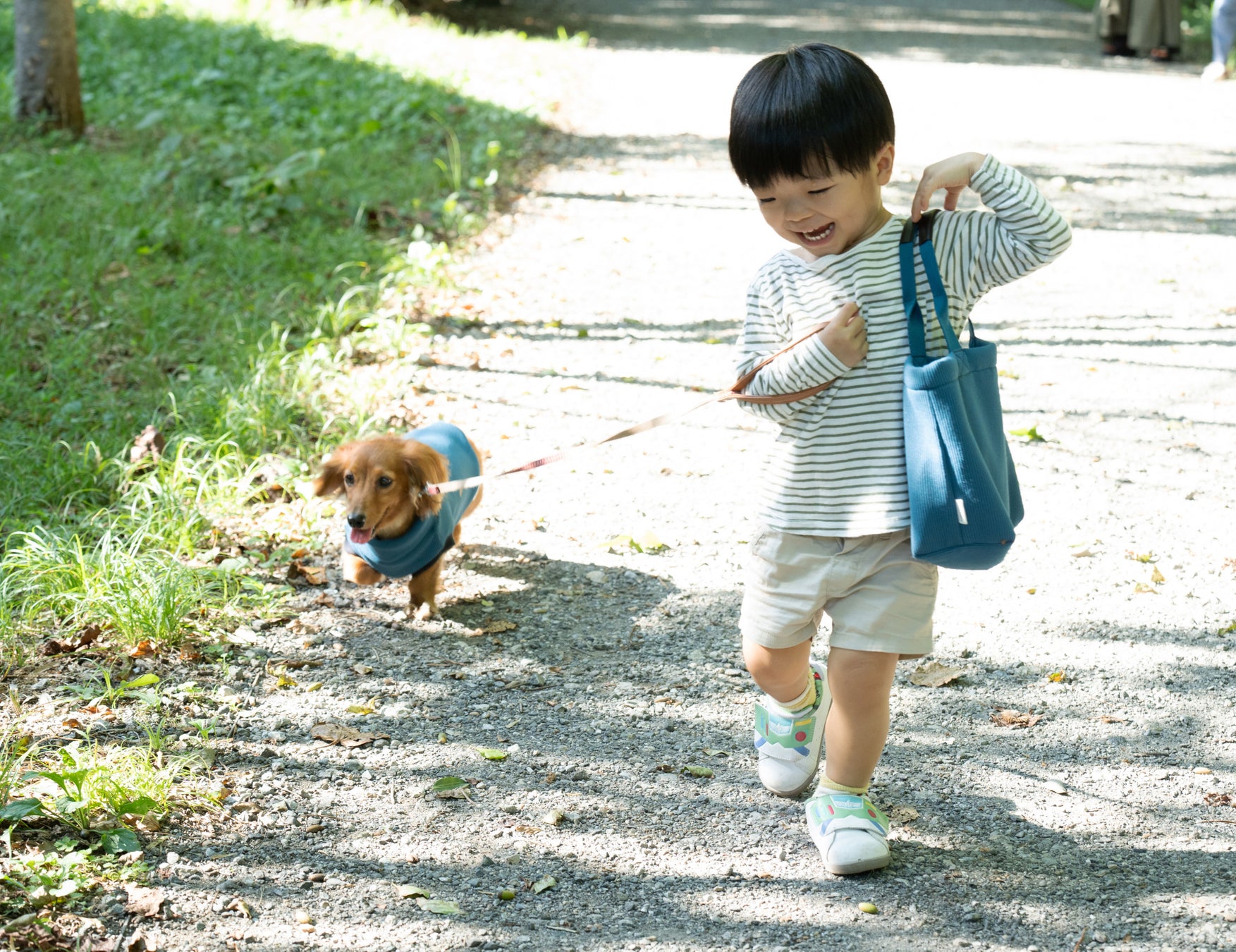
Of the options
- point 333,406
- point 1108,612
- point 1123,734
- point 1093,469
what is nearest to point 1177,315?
point 1093,469

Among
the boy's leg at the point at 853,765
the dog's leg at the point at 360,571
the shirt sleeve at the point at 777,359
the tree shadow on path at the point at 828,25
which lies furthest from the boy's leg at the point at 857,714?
the tree shadow on path at the point at 828,25

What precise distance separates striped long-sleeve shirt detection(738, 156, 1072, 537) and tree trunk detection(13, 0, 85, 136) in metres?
8.46

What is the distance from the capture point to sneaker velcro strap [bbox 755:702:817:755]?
303 centimetres

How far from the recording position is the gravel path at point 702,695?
2.69 meters

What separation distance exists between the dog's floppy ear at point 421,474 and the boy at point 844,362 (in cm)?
135

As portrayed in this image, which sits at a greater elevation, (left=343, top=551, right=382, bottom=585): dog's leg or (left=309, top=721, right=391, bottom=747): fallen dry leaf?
(left=343, top=551, right=382, bottom=585): dog's leg

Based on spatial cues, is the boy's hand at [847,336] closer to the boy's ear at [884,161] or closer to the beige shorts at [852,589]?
the boy's ear at [884,161]

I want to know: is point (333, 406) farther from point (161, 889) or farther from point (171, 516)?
point (161, 889)

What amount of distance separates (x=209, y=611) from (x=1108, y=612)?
3.00 m

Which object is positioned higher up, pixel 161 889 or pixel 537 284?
pixel 537 284

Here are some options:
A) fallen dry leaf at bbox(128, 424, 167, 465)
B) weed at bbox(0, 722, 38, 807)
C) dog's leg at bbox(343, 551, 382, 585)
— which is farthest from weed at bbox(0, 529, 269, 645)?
fallen dry leaf at bbox(128, 424, 167, 465)

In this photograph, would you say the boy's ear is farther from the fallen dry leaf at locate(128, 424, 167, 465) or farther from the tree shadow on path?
the tree shadow on path

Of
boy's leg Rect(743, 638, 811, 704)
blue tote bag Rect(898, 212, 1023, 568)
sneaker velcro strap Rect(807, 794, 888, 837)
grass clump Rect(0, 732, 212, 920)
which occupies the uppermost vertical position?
blue tote bag Rect(898, 212, 1023, 568)

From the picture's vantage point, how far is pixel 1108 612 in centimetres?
400
